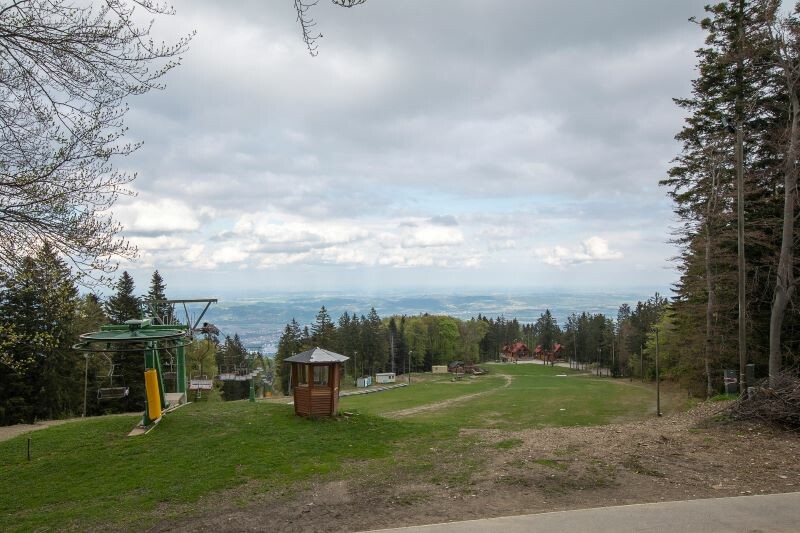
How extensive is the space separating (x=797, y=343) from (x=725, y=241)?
5133 mm

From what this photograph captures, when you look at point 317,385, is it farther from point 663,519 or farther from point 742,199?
point 742,199

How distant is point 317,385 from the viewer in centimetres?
1444

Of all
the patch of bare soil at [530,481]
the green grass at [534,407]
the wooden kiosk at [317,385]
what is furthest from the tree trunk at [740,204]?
the green grass at [534,407]

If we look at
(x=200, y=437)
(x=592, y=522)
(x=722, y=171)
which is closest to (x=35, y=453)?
(x=200, y=437)

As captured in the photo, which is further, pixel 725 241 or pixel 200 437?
pixel 725 241

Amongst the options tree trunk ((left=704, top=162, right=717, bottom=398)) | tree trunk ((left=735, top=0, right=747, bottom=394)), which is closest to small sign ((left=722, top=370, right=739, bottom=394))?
tree trunk ((left=735, top=0, right=747, bottom=394))

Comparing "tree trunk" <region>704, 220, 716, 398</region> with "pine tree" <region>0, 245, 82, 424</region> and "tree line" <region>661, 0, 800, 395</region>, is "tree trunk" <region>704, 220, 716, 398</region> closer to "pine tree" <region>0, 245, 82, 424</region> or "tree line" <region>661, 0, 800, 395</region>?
"tree line" <region>661, 0, 800, 395</region>

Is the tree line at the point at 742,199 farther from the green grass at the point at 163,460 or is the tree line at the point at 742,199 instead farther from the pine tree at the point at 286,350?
the pine tree at the point at 286,350

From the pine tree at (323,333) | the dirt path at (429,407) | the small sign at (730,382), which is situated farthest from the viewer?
the pine tree at (323,333)

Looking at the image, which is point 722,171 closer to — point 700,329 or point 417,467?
point 700,329

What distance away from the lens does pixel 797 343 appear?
2048 cm

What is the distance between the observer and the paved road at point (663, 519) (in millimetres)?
5887

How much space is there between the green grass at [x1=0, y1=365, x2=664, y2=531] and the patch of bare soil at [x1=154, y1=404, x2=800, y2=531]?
16 cm

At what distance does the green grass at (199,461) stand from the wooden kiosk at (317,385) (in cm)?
48
